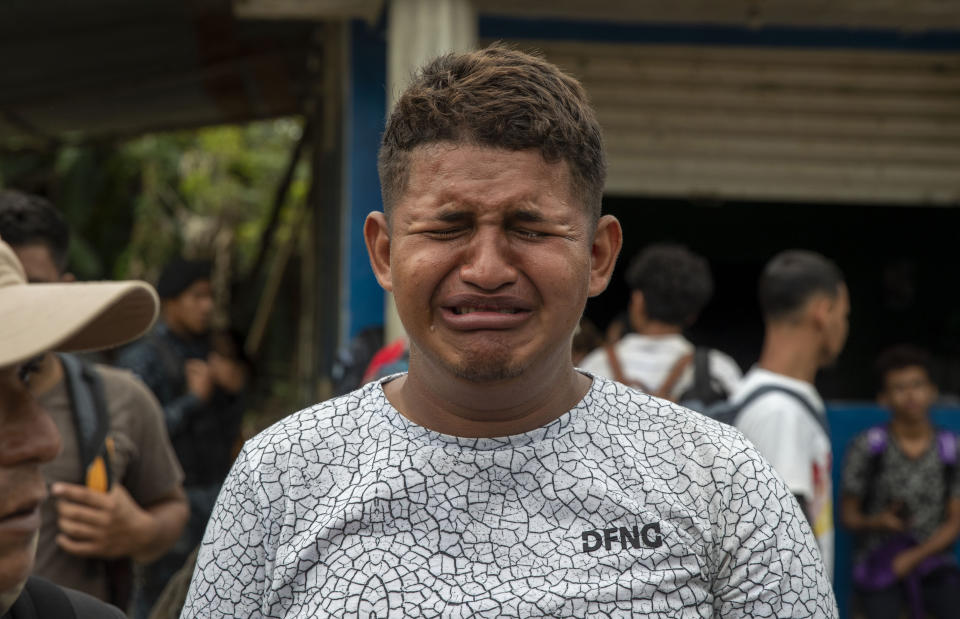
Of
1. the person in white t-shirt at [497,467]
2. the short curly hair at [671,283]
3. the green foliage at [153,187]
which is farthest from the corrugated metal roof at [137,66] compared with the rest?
the person in white t-shirt at [497,467]

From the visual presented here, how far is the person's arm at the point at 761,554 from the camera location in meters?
1.50

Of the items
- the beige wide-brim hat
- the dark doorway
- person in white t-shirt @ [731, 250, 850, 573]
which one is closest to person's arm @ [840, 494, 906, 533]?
person in white t-shirt @ [731, 250, 850, 573]

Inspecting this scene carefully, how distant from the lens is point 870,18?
6.14 m

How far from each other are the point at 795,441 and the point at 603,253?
1.94 metres

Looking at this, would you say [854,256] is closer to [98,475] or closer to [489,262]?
[98,475]

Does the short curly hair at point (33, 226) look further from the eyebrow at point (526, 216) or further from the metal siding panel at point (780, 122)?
the metal siding panel at point (780, 122)

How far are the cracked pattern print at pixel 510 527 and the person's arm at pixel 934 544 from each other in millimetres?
4273

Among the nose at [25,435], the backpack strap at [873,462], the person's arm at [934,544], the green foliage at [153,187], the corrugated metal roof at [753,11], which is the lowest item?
the person's arm at [934,544]

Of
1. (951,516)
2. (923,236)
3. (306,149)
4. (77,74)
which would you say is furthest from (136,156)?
(951,516)

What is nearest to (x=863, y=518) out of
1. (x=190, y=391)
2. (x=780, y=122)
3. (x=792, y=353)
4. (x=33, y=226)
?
(x=792, y=353)

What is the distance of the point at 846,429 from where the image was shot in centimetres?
604

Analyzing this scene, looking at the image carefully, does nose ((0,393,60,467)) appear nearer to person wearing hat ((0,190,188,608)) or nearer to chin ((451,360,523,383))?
chin ((451,360,523,383))

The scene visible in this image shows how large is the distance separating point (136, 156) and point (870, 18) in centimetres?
815

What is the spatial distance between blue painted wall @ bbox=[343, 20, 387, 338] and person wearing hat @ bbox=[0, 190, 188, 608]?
2.83 metres
